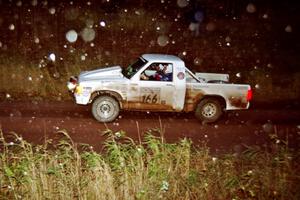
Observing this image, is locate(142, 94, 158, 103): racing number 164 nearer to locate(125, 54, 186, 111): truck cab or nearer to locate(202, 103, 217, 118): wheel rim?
locate(125, 54, 186, 111): truck cab

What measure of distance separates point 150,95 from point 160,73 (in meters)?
0.70

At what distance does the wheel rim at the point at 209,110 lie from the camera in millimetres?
11852

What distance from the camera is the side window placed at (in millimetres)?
11203

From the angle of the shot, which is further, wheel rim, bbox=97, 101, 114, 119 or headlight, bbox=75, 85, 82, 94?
wheel rim, bbox=97, 101, 114, 119

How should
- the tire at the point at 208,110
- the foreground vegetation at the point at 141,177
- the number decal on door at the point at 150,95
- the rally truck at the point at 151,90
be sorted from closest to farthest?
the foreground vegetation at the point at 141,177, the rally truck at the point at 151,90, the number decal on door at the point at 150,95, the tire at the point at 208,110

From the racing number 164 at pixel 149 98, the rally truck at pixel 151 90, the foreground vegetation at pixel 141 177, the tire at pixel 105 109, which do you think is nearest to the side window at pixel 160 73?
the rally truck at pixel 151 90

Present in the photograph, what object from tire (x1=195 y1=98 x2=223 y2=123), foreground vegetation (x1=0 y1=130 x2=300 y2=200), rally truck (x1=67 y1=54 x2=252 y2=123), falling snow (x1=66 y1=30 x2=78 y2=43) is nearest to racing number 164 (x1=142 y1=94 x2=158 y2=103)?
rally truck (x1=67 y1=54 x2=252 y2=123)

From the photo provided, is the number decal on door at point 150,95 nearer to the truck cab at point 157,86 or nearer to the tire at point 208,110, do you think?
the truck cab at point 157,86

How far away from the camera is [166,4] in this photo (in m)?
24.5

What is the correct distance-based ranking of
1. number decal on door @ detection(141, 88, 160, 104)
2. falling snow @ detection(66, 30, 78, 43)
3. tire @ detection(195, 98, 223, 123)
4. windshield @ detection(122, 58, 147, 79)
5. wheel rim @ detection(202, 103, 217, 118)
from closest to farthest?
number decal on door @ detection(141, 88, 160, 104) → windshield @ detection(122, 58, 147, 79) → tire @ detection(195, 98, 223, 123) → wheel rim @ detection(202, 103, 217, 118) → falling snow @ detection(66, 30, 78, 43)

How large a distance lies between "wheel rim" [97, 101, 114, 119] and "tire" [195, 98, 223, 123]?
2504 mm

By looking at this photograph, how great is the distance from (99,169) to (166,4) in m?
19.4

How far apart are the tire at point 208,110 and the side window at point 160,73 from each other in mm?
1306

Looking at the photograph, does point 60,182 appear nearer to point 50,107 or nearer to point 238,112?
point 50,107
